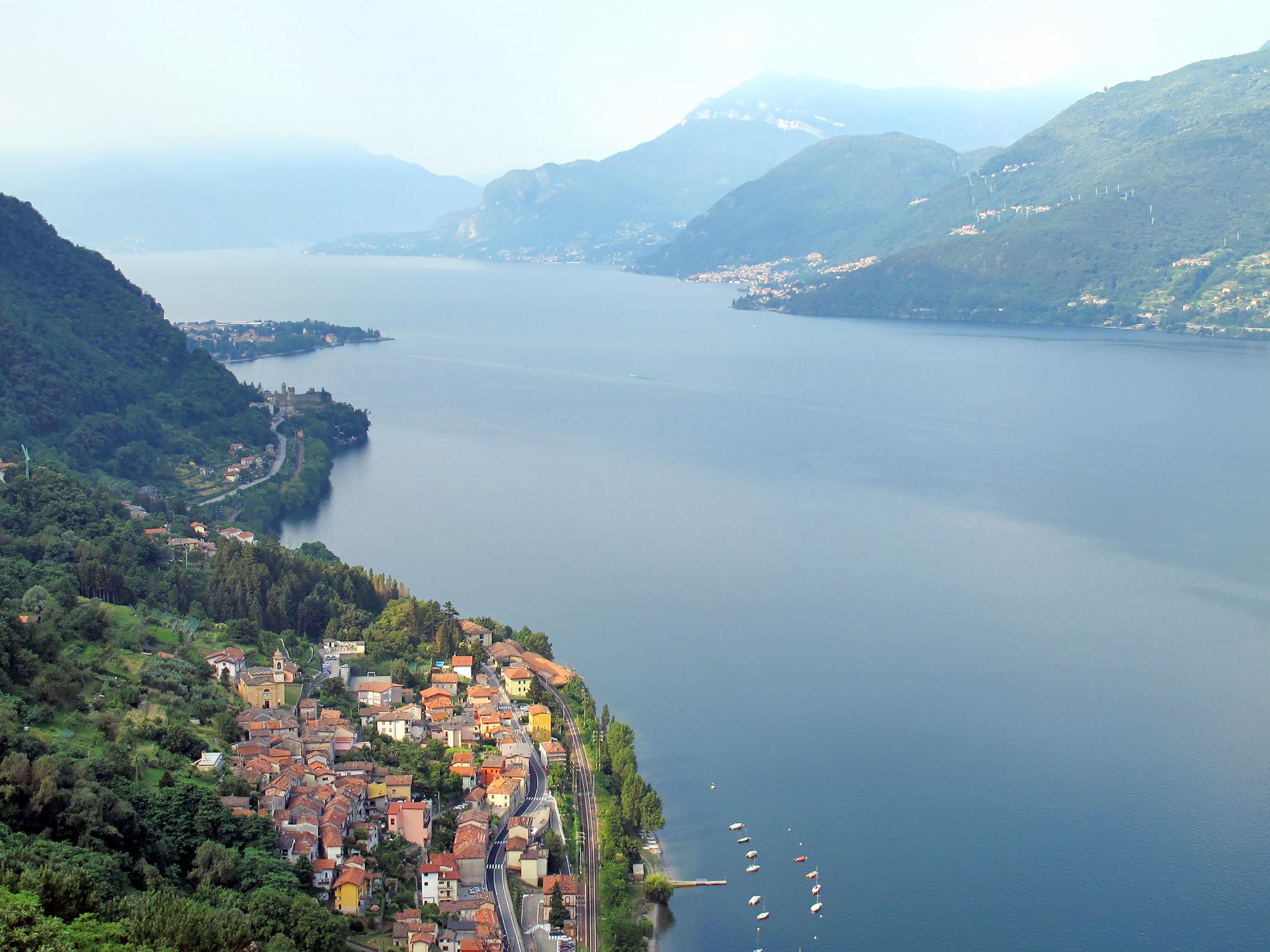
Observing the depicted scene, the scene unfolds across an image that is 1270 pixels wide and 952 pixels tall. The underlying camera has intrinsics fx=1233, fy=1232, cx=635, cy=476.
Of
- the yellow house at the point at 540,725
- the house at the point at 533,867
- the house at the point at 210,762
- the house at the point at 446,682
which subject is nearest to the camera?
the house at the point at 210,762

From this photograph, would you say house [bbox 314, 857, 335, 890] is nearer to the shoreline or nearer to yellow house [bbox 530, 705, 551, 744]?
yellow house [bbox 530, 705, 551, 744]

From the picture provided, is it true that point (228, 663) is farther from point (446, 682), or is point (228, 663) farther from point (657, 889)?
point (657, 889)

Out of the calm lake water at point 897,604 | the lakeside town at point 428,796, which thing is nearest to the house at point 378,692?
the lakeside town at point 428,796

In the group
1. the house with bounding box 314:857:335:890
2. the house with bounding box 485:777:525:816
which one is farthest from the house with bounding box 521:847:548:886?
the house with bounding box 314:857:335:890

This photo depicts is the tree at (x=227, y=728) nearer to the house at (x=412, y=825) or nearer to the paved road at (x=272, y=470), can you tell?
the house at (x=412, y=825)

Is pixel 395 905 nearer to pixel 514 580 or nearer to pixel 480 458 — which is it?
pixel 514 580

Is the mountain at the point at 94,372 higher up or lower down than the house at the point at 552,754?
higher up

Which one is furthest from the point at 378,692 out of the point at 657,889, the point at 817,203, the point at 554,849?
the point at 817,203
